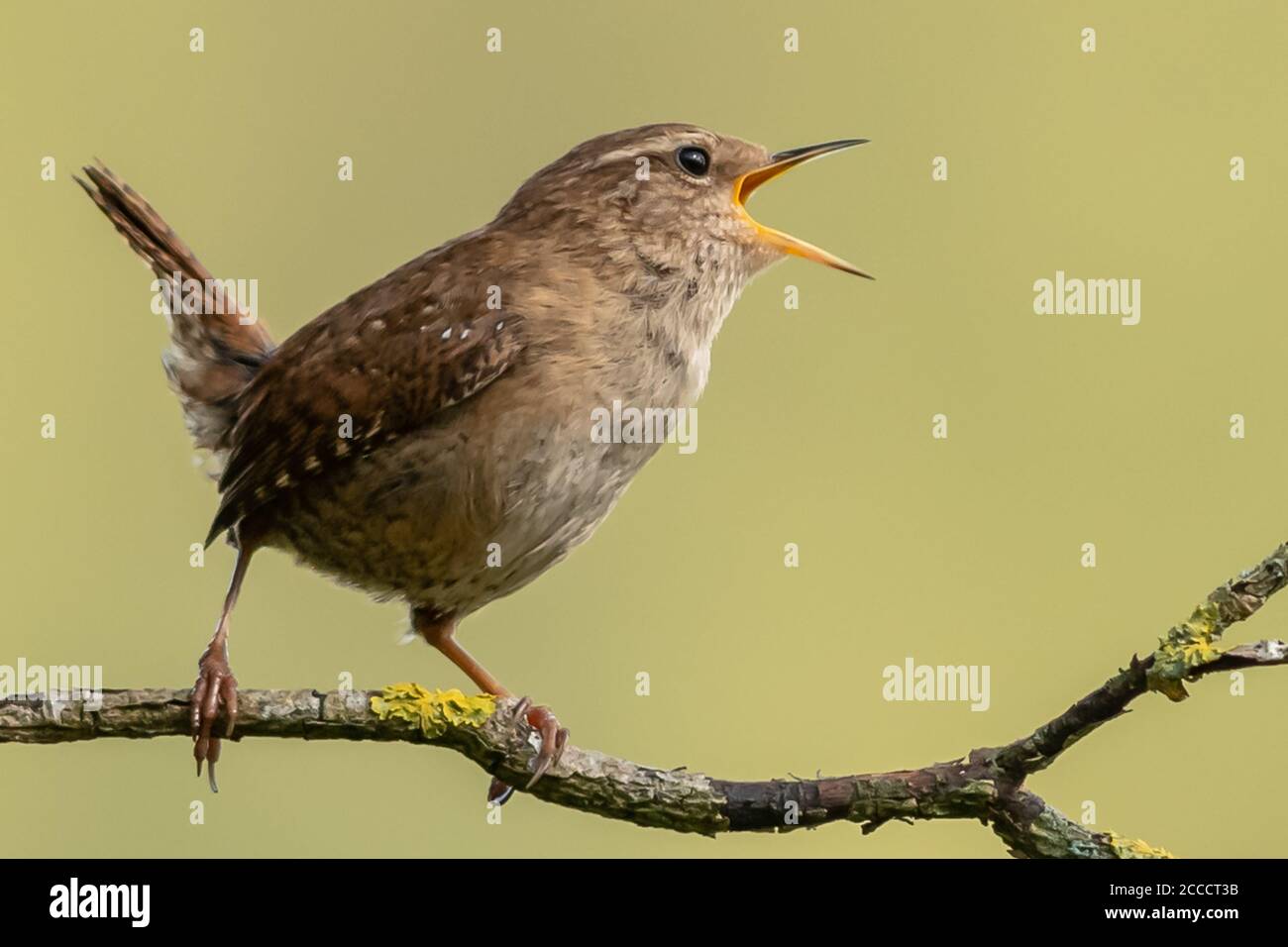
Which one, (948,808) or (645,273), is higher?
(645,273)

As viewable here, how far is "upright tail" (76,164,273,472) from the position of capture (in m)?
4.81

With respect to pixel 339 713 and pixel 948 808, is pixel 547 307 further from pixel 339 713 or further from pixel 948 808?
pixel 948 808

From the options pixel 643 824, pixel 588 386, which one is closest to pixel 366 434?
pixel 588 386

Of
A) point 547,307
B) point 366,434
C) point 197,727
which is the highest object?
point 547,307

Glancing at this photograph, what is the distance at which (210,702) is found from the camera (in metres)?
3.49

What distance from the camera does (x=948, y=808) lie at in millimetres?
3088

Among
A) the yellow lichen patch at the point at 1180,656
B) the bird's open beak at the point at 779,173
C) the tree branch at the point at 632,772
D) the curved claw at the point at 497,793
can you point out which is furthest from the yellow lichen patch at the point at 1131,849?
the curved claw at the point at 497,793

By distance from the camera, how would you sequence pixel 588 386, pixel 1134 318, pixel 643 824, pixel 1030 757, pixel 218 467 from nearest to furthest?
pixel 1030 757
pixel 643 824
pixel 588 386
pixel 218 467
pixel 1134 318

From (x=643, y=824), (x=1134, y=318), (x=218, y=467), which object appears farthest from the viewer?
(x=1134, y=318)

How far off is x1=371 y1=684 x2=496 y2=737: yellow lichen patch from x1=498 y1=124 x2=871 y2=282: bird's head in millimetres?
1517

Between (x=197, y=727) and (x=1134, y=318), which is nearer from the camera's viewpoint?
(x=197, y=727)

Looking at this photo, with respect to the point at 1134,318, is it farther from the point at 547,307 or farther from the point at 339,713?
the point at 339,713

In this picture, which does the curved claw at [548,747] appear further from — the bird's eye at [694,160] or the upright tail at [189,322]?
the upright tail at [189,322]

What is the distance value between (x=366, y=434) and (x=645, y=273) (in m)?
0.92
